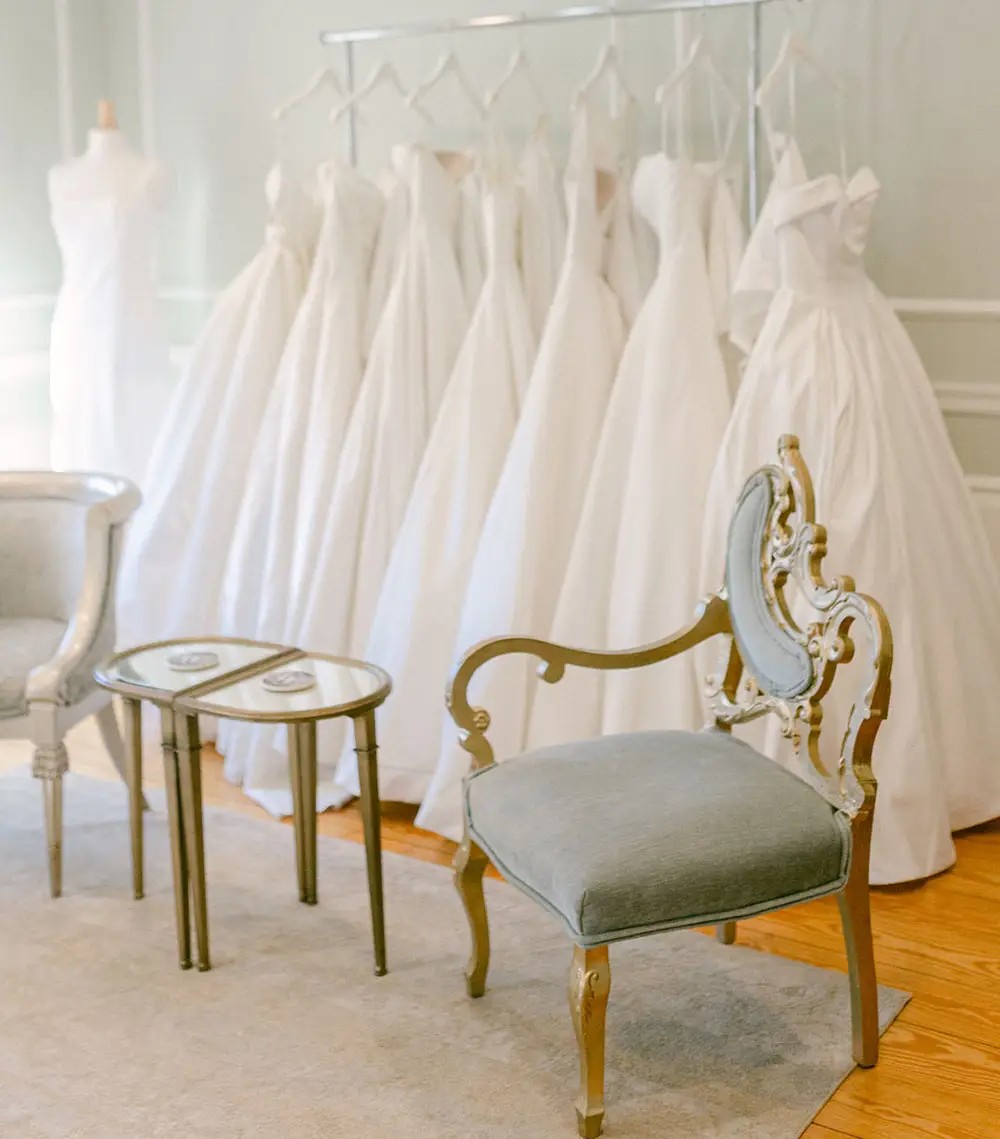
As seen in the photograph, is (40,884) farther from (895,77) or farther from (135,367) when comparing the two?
(895,77)

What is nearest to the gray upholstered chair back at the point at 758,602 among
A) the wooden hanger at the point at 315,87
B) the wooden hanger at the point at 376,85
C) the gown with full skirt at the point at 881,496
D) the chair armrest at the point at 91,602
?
the gown with full skirt at the point at 881,496

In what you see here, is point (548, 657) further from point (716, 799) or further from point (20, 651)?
point (20, 651)

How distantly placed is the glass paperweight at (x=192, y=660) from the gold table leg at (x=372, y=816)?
32 centimetres

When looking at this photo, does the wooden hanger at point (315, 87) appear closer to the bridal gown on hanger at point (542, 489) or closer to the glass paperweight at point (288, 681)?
the bridal gown on hanger at point (542, 489)

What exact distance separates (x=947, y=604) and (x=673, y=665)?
0.57 meters

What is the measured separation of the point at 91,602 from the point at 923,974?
1.72 meters

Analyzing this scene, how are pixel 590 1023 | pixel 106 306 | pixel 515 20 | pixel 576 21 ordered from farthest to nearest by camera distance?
pixel 106 306 < pixel 576 21 < pixel 515 20 < pixel 590 1023

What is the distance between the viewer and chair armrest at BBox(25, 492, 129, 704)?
2.70 m

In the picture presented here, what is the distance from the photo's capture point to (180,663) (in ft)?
7.97

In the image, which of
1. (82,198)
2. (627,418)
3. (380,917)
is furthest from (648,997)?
(82,198)

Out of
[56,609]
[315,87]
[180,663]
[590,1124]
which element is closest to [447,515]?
[180,663]

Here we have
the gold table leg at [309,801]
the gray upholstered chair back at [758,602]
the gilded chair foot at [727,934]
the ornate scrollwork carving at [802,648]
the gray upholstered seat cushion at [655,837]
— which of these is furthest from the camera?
the gold table leg at [309,801]

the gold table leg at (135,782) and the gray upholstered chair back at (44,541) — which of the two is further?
the gray upholstered chair back at (44,541)

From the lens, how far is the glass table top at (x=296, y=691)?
217cm
